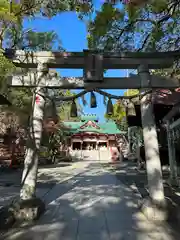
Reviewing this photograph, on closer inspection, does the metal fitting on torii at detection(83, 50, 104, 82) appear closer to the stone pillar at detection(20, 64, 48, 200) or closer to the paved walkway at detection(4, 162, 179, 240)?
the stone pillar at detection(20, 64, 48, 200)

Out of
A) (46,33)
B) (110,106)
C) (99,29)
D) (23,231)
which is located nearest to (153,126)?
(110,106)

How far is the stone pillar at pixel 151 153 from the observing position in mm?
4109

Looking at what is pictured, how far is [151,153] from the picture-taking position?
4.25 meters

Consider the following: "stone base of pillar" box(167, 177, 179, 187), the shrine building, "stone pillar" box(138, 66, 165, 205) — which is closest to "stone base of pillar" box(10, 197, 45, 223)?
"stone pillar" box(138, 66, 165, 205)

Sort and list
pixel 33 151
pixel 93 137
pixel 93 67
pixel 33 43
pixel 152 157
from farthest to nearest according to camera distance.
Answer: pixel 93 137 → pixel 33 43 → pixel 93 67 → pixel 33 151 → pixel 152 157

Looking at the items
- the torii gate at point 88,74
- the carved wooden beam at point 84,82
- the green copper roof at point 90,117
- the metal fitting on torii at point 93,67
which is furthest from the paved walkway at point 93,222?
the green copper roof at point 90,117

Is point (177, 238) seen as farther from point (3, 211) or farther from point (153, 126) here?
point (3, 211)

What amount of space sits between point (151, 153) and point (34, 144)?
7.95ft

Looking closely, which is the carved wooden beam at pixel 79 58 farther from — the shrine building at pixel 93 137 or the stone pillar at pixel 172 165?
the shrine building at pixel 93 137

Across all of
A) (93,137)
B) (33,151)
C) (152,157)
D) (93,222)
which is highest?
(93,137)

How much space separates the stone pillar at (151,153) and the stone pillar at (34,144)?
221cm

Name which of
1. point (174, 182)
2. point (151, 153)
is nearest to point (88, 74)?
point (151, 153)

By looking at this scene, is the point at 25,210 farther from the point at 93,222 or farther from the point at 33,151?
the point at 93,222

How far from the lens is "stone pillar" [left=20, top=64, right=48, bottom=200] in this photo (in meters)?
4.23
